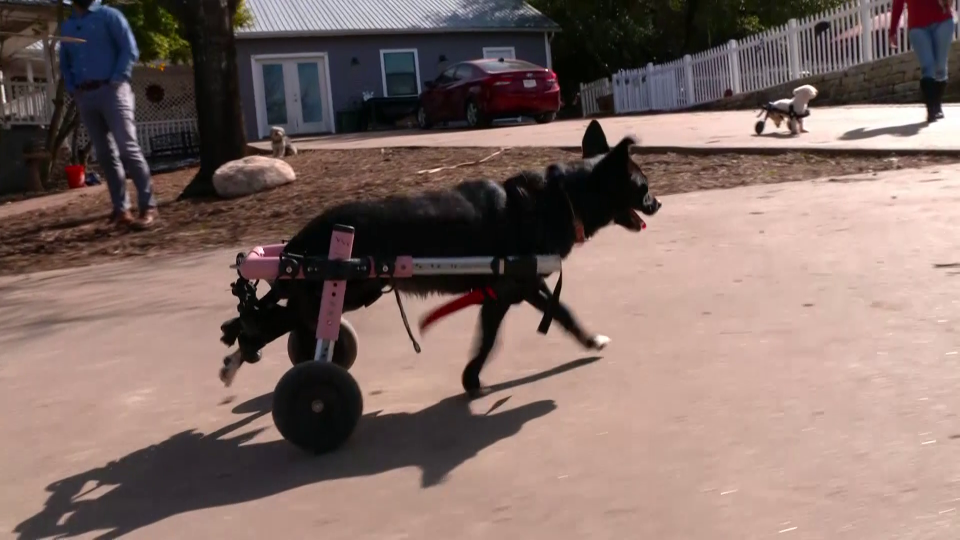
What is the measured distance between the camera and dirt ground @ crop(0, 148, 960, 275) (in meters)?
8.70

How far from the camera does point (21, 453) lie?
162 inches

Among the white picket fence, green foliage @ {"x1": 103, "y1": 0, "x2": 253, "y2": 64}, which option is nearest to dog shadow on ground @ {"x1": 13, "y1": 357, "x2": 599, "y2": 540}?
the white picket fence

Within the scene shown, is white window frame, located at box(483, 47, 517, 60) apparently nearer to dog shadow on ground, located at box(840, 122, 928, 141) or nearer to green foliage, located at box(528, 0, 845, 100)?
green foliage, located at box(528, 0, 845, 100)

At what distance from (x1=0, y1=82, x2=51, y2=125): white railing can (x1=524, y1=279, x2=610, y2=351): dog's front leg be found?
19.2m

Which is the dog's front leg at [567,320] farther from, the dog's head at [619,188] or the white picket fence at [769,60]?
the white picket fence at [769,60]

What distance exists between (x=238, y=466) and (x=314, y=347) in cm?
72

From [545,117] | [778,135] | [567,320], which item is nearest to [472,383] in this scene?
[567,320]

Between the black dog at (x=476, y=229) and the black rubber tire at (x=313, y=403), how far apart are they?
40cm

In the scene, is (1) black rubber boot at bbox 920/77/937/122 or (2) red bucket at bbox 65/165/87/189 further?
(2) red bucket at bbox 65/165/87/189

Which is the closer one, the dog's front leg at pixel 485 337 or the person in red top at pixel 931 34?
the dog's front leg at pixel 485 337

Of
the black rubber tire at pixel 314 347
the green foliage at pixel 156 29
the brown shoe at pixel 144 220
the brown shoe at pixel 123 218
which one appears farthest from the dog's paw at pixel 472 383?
the green foliage at pixel 156 29

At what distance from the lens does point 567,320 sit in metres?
4.59

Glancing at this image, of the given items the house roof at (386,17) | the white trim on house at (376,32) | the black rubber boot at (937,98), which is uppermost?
the house roof at (386,17)

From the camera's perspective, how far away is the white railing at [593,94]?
91.0ft
